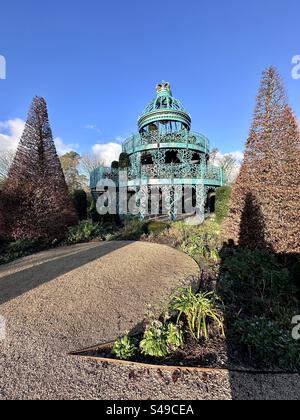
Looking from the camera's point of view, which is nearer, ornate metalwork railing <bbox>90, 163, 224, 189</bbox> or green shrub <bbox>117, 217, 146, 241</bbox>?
green shrub <bbox>117, 217, 146, 241</bbox>

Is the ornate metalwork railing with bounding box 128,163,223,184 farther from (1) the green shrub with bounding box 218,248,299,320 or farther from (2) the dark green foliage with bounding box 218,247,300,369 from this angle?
(1) the green shrub with bounding box 218,248,299,320

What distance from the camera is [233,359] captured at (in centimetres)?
280

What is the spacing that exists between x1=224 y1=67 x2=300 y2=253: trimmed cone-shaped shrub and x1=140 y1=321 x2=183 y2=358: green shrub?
395 centimetres

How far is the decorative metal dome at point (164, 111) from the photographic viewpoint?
13.5m

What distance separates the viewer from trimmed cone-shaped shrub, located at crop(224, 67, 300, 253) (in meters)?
5.55

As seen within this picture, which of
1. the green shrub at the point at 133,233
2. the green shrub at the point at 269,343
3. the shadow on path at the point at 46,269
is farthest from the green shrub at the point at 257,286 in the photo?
the green shrub at the point at 133,233

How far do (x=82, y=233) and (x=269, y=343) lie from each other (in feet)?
26.2

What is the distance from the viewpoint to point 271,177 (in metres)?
5.84

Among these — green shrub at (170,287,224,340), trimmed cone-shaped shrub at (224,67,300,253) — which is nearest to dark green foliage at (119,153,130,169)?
trimmed cone-shaped shrub at (224,67,300,253)

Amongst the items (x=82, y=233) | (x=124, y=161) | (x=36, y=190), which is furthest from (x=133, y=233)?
(x=124, y=161)

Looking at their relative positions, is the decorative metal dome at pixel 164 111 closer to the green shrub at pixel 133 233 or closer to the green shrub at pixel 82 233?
the green shrub at pixel 133 233
